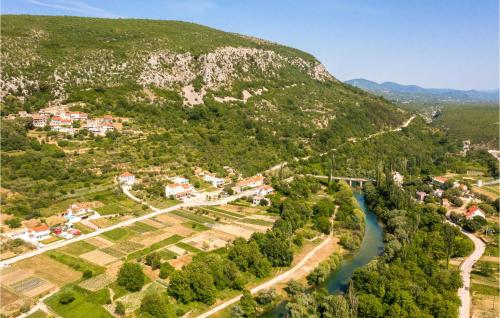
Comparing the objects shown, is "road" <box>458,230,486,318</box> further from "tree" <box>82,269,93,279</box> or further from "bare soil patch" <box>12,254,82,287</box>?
"bare soil patch" <box>12,254,82,287</box>

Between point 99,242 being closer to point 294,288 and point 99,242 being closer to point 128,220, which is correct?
point 128,220

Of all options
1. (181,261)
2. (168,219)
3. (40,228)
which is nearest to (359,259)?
(181,261)

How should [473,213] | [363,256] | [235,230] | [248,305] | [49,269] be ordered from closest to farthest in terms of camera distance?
[248,305] < [49,269] < [363,256] < [235,230] < [473,213]

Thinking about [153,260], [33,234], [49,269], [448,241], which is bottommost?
[49,269]

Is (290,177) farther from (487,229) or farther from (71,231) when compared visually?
(71,231)

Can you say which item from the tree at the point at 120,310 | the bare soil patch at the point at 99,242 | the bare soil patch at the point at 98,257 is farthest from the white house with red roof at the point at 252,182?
the tree at the point at 120,310
